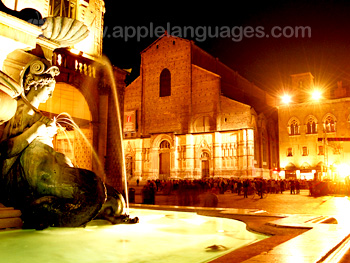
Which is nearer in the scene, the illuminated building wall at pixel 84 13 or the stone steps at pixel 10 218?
the stone steps at pixel 10 218

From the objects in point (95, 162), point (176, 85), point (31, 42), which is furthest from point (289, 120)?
point (31, 42)

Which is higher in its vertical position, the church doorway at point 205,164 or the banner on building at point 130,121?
the banner on building at point 130,121

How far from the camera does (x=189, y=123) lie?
35.2 m

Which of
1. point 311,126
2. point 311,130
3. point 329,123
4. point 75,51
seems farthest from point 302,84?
point 75,51

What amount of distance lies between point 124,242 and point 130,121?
34766mm

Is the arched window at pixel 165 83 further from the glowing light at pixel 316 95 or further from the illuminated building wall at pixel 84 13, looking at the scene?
the illuminated building wall at pixel 84 13

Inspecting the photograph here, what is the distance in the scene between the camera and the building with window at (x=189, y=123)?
3244 cm

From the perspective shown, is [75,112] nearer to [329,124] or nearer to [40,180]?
[40,180]

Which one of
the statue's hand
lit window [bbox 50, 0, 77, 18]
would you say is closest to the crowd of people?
the statue's hand

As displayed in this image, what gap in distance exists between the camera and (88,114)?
1121 centimetres

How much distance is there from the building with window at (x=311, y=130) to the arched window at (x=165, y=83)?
12638 mm

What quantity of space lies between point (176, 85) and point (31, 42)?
3118cm

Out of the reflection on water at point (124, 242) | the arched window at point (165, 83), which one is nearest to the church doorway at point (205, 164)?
the arched window at point (165, 83)

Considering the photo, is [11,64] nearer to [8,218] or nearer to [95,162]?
[8,218]
